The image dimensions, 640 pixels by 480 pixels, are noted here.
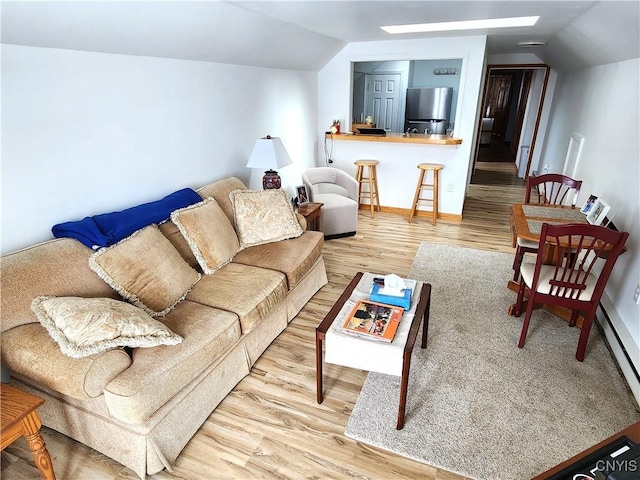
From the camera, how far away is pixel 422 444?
182 centimetres

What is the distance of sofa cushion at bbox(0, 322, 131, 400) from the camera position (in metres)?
1.52

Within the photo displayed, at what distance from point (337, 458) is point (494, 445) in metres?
0.76

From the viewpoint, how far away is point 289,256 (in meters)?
2.73

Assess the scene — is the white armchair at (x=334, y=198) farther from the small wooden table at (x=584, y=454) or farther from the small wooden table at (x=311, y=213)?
the small wooden table at (x=584, y=454)

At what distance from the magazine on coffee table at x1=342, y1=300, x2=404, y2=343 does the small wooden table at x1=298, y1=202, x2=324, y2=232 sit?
1.57 meters

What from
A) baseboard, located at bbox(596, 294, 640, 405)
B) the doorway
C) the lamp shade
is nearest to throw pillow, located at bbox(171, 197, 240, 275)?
the lamp shade

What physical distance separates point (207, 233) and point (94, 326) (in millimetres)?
1045

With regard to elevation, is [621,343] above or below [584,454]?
below

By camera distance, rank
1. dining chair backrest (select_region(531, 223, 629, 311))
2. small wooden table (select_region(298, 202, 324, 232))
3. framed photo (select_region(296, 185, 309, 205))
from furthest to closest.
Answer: framed photo (select_region(296, 185, 309, 205)) → small wooden table (select_region(298, 202, 324, 232)) → dining chair backrest (select_region(531, 223, 629, 311))

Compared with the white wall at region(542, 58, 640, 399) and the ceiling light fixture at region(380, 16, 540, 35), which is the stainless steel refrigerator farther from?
the ceiling light fixture at region(380, 16, 540, 35)

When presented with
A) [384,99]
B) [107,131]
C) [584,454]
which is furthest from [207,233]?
[384,99]

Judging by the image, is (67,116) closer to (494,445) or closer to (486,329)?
(494,445)

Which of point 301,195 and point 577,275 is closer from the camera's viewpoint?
point 577,275

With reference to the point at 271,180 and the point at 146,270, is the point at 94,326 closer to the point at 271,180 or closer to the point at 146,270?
the point at 146,270
